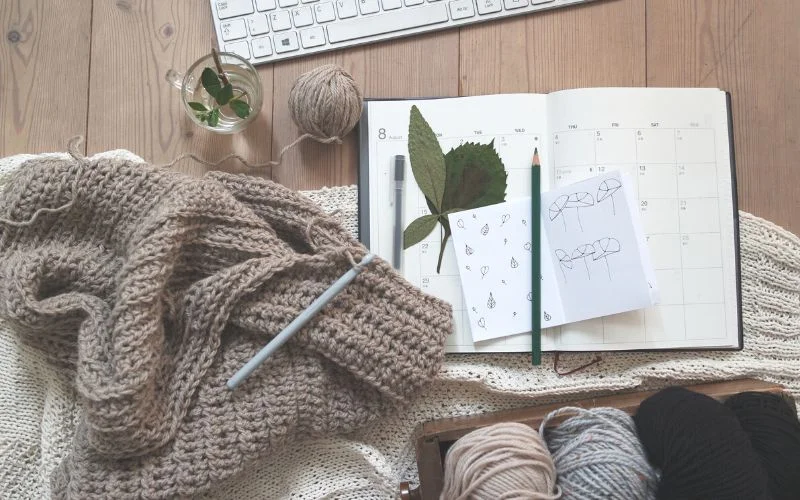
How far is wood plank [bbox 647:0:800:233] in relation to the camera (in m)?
0.68

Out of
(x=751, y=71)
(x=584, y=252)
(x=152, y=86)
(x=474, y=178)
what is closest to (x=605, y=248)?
(x=584, y=252)

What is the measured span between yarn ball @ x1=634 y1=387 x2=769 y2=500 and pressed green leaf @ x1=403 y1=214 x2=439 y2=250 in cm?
27

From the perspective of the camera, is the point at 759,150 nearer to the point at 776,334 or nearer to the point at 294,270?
the point at 776,334

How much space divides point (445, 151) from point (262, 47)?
23cm

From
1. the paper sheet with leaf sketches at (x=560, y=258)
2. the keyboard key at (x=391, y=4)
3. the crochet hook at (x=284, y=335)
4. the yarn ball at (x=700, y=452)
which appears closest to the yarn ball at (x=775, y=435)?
the yarn ball at (x=700, y=452)

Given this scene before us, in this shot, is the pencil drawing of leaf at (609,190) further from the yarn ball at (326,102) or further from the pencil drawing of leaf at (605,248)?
the yarn ball at (326,102)

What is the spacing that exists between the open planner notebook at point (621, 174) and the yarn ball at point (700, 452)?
9 centimetres

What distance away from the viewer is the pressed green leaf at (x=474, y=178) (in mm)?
655

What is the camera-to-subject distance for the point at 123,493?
1.86 feet

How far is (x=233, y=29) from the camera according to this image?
668 mm

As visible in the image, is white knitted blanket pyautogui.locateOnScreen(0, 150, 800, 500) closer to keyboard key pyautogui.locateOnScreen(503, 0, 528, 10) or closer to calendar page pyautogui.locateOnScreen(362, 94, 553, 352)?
calendar page pyautogui.locateOnScreen(362, 94, 553, 352)

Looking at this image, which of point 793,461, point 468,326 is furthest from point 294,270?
point 793,461

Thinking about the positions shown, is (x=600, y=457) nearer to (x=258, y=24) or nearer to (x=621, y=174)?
(x=621, y=174)

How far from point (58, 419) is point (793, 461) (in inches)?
27.1
